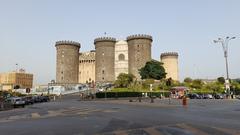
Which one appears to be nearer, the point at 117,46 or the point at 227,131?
the point at 227,131

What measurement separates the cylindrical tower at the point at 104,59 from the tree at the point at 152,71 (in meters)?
14.1

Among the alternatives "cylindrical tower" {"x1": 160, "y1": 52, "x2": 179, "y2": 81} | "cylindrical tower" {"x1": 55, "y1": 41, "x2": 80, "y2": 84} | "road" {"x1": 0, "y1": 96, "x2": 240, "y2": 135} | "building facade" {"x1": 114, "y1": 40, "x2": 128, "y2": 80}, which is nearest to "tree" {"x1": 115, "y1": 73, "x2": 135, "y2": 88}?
"building facade" {"x1": 114, "y1": 40, "x2": 128, "y2": 80}

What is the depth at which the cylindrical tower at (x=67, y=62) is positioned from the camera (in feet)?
411

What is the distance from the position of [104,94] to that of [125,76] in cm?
2631

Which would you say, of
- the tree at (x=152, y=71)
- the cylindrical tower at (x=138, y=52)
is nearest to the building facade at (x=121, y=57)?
the cylindrical tower at (x=138, y=52)

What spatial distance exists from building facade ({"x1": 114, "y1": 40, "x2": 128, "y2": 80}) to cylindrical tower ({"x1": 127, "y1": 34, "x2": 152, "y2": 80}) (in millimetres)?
1947

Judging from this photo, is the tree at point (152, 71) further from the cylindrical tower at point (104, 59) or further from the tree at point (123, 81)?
the tree at point (123, 81)

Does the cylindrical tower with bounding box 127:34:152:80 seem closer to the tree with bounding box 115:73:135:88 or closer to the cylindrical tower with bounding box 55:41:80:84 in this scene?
the cylindrical tower with bounding box 55:41:80:84

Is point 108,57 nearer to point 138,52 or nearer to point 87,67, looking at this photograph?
point 138,52

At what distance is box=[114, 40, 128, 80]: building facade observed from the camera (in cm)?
12638

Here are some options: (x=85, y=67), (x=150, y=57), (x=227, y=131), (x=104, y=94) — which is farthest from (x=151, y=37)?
(x=227, y=131)

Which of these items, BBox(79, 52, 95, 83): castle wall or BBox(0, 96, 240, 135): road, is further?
BBox(79, 52, 95, 83): castle wall

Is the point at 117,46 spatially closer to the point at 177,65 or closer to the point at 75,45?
the point at 75,45

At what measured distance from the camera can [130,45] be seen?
127m
